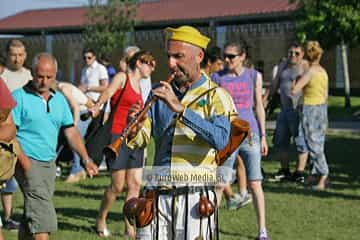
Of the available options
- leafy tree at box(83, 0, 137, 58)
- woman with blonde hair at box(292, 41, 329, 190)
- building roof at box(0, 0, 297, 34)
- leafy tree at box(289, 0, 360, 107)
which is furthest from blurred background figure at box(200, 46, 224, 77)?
leafy tree at box(83, 0, 137, 58)

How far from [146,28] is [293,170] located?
3794 cm

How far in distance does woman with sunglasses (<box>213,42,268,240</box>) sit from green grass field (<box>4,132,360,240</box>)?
498 millimetres

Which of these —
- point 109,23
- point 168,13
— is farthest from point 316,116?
point 168,13

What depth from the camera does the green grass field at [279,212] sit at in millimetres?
8539

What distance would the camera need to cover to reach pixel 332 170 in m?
13.5

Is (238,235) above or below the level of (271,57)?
below

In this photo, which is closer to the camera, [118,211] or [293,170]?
[118,211]

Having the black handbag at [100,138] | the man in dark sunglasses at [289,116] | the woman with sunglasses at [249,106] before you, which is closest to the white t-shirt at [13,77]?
the black handbag at [100,138]

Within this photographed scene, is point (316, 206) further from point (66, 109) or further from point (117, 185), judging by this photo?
point (66, 109)

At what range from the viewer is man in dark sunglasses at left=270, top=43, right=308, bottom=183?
12.3 metres

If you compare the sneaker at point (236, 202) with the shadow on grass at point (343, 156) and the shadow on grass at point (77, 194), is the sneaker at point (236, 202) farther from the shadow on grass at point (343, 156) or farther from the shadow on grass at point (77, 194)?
the shadow on grass at point (343, 156)

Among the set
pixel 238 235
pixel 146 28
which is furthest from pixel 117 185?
pixel 146 28

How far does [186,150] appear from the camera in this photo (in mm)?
4852

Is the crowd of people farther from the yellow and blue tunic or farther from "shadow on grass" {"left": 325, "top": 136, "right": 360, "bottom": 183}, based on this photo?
"shadow on grass" {"left": 325, "top": 136, "right": 360, "bottom": 183}
